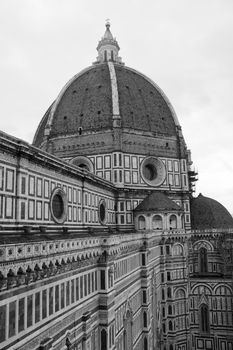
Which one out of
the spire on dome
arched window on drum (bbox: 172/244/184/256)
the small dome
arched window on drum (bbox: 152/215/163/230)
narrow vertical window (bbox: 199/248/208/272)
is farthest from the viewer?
the spire on dome

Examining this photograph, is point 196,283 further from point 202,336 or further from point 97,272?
point 97,272

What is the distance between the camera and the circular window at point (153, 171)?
135 ft

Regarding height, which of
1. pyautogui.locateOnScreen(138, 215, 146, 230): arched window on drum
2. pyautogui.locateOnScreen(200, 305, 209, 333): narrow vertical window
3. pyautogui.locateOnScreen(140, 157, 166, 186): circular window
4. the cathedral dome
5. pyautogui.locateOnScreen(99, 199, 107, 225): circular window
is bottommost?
pyautogui.locateOnScreen(200, 305, 209, 333): narrow vertical window

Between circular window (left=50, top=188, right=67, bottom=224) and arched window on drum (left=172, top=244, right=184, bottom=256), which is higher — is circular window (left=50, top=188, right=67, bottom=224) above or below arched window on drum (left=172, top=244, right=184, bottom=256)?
above

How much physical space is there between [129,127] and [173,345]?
2479cm

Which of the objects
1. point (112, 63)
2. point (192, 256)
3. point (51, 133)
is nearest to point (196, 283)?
point (192, 256)

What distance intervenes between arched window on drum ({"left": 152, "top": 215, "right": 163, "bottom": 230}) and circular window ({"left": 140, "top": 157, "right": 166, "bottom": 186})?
4.74m

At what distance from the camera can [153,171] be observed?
1674 inches

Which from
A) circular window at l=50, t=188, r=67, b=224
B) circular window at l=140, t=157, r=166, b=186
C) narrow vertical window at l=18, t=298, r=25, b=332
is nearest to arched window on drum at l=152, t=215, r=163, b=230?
circular window at l=140, t=157, r=166, b=186

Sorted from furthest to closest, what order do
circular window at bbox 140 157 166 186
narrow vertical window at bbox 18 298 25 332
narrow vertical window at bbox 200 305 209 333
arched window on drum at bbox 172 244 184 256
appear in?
circular window at bbox 140 157 166 186
narrow vertical window at bbox 200 305 209 333
arched window on drum at bbox 172 244 184 256
narrow vertical window at bbox 18 298 25 332

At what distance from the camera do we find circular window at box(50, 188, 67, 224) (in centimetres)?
2381

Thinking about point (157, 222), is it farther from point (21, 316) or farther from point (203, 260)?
point (21, 316)

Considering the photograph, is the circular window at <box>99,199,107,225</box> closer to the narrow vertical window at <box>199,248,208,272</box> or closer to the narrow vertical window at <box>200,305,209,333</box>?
the narrow vertical window at <box>199,248,208,272</box>

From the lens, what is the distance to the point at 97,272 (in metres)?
19.3
